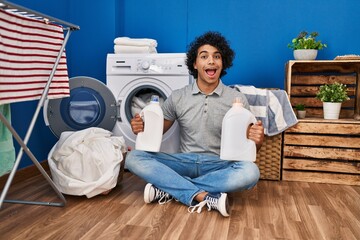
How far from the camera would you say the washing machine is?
2.24 m

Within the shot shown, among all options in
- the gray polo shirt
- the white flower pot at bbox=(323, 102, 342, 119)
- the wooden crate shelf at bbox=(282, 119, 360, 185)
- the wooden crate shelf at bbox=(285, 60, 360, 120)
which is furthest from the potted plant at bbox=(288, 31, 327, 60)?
the gray polo shirt

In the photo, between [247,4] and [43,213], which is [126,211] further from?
[247,4]

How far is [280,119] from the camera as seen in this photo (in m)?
2.24

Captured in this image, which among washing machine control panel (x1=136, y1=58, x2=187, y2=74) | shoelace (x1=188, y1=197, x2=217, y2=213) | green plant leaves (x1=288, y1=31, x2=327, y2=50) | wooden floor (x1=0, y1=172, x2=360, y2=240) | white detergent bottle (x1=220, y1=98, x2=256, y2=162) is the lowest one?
wooden floor (x1=0, y1=172, x2=360, y2=240)

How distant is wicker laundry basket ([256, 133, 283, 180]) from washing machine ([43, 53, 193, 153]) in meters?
0.58

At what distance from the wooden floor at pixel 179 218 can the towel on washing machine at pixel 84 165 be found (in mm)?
76

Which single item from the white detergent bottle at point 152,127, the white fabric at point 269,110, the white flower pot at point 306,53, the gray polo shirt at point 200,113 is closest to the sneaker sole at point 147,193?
the white detergent bottle at point 152,127

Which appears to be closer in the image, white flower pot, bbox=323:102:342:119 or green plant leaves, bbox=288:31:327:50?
white flower pot, bbox=323:102:342:119

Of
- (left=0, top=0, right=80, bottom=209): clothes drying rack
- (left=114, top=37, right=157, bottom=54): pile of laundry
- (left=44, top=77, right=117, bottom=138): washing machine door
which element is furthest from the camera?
(left=114, top=37, right=157, bottom=54): pile of laundry

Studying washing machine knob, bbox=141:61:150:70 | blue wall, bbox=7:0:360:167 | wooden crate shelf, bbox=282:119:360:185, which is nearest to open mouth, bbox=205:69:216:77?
washing machine knob, bbox=141:61:150:70

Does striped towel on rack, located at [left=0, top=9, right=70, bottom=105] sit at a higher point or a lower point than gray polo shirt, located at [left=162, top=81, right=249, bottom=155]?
higher

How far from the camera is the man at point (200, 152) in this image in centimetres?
171

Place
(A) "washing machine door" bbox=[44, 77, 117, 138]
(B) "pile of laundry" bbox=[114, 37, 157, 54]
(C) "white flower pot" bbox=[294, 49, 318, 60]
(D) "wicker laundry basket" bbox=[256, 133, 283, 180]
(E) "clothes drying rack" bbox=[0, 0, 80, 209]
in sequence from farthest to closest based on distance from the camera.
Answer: (B) "pile of laundry" bbox=[114, 37, 157, 54] < (C) "white flower pot" bbox=[294, 49, 318, 60] < (D) "wicker laundry basket" bbox=[256, 133, 283, 180] < (A) "washing machine door" bbox=[44, 77, 117, 138] < (E) "clothes drying rack" bbox=[0, 0, 80, 209]

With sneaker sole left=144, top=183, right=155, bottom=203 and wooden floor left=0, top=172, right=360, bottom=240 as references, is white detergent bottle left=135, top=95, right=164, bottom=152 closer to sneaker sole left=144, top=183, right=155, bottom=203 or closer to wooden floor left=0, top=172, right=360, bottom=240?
sneaker sole left=144, top=183, right=155, bottom=203
